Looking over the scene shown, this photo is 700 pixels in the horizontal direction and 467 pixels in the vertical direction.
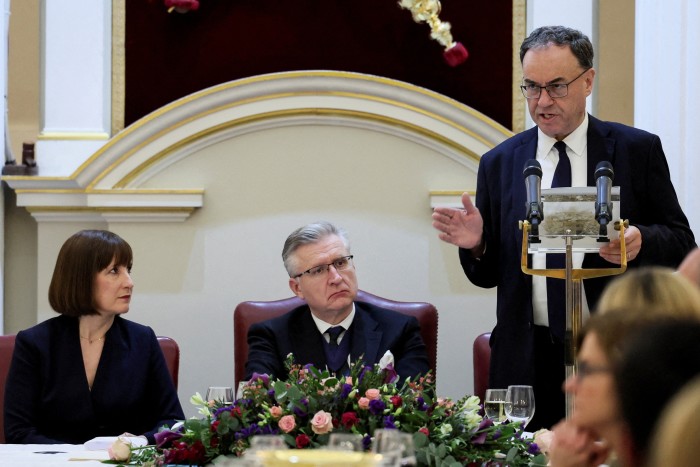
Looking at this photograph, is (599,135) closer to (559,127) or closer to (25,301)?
(559,127)

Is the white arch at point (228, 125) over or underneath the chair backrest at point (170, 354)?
over

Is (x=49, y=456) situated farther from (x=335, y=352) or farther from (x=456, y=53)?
(x=456, y=53)

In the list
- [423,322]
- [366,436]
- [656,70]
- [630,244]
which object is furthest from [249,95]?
[366,436]

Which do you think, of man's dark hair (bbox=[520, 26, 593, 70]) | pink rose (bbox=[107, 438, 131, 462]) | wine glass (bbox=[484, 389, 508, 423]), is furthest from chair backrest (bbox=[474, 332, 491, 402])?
pink rose (bbox=[107, 438, 131, 462])

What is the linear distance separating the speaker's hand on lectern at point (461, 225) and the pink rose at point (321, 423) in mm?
928

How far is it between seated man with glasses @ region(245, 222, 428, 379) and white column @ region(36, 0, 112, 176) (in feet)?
5.29

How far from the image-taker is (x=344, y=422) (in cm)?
208

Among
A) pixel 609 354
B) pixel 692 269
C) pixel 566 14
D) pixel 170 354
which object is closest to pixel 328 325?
pixel 170 354

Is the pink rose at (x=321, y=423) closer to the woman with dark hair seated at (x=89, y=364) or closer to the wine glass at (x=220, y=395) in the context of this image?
the wine glass at (x=220, y=395)

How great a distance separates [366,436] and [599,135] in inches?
55.5

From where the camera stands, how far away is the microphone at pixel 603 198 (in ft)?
7.49

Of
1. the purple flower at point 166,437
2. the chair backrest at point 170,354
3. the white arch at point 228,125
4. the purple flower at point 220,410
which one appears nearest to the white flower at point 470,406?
the purple flower at point 220,410

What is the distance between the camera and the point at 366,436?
205 centimetres

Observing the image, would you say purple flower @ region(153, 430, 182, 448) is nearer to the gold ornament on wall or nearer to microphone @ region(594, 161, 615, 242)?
microphone @ region(594, 161, 615, 242)
